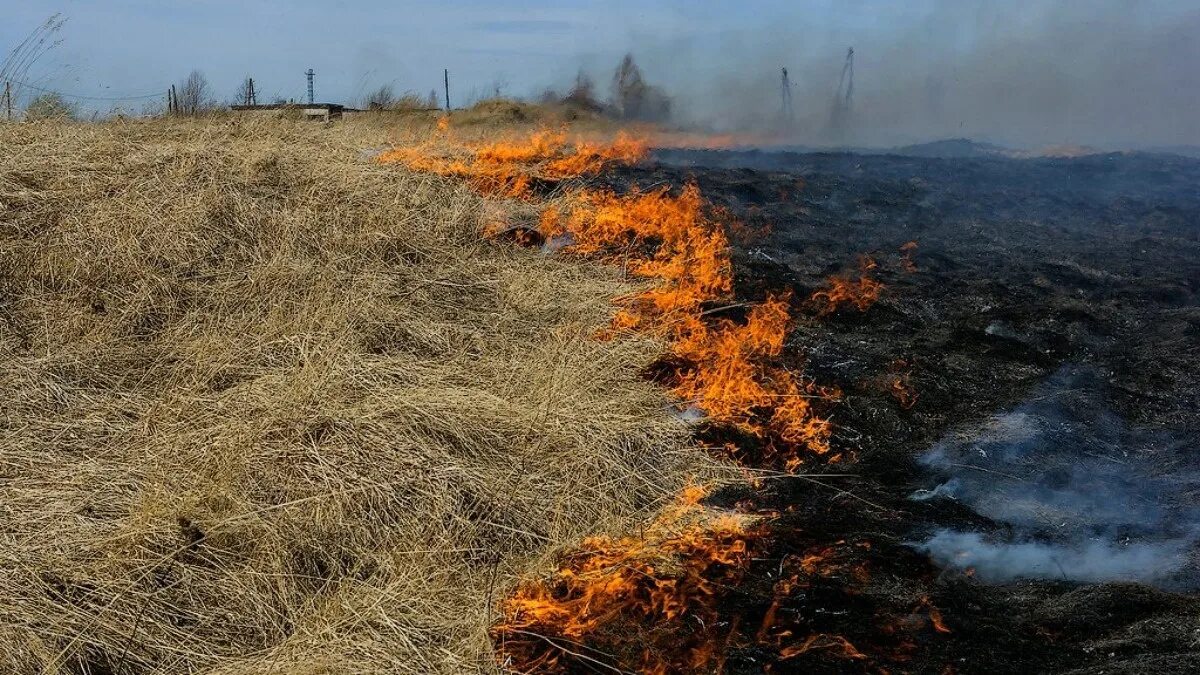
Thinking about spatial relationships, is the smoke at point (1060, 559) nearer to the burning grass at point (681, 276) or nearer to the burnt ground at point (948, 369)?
the burnt ground at point (948, 369)

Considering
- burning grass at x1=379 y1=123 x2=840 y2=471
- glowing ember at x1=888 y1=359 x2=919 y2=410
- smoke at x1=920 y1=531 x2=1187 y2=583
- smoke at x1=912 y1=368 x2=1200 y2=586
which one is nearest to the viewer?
smoke at x1=920 y1=531 x2=1187 y2=583

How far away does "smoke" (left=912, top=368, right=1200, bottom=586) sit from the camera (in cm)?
451

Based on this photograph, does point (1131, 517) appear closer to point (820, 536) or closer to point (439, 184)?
point (820, 536)

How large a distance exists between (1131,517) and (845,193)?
29.1 ft

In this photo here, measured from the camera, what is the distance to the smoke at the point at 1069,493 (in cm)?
451

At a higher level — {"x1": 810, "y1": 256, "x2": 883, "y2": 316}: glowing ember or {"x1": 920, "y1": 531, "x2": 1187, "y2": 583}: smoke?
{"x1": 810, "y1": 256, "x2": 883, "y2": 316}: glowing ember

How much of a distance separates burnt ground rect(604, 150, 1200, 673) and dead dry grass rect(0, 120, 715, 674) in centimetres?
121

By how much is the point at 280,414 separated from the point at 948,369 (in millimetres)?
5285

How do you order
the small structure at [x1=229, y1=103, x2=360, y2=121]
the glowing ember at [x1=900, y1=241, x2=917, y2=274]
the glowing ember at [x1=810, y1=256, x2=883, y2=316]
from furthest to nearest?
the small structure at [x1=229, y1=103, x2=360, y2=121]
the glowing ember at [x1=900, y1=241, x2=917, y2=274]
the glowing ember at [x1=810, y1=256, x2=883, y2=316]

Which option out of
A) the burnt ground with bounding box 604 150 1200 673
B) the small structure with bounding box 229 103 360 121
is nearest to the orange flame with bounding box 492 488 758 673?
the burnt ground with bounding box 604 150 1200 673

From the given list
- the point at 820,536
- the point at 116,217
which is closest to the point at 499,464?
the point at 820,536

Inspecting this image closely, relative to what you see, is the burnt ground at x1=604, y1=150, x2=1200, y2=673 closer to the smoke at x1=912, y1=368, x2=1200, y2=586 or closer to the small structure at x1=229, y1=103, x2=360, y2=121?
the smoke at x1=912, y1=368, x2=1200, y2=586

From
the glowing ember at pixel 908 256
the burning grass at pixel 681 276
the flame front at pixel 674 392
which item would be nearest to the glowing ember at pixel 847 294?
the flame front at pixel 674 392

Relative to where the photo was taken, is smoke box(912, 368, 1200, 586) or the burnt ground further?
smoke box(912, 368, 1200, 586)
